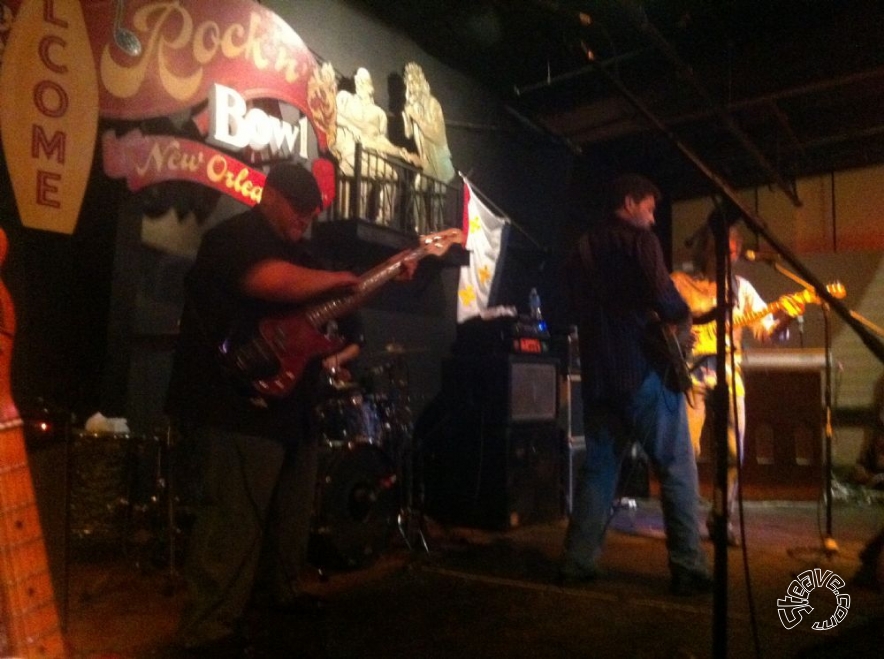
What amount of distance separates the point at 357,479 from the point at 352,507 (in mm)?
135

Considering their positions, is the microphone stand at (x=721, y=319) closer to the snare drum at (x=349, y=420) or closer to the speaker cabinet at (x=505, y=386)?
the snare drum at (x=349, y=420)

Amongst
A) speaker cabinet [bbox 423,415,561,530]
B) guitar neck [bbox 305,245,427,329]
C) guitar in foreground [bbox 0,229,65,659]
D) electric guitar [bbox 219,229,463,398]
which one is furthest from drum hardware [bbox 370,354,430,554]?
guitar in foreground [bbox 0,229,65,659]

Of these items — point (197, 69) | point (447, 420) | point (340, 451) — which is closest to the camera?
point (340, 451)

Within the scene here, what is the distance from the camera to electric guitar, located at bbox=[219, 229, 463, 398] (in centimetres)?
226

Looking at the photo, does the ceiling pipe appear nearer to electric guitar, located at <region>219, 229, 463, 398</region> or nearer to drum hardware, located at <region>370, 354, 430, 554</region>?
electric guitar, located at <region>219, 229, 463, 398</region>

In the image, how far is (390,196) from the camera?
5277 millimetres

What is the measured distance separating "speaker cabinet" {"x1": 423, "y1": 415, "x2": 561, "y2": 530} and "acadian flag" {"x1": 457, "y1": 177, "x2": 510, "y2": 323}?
120cm

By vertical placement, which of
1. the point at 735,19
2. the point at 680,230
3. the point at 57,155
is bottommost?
the point at 57,155

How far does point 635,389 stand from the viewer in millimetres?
3119

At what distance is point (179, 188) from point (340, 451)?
1.83m

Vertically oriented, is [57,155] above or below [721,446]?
above

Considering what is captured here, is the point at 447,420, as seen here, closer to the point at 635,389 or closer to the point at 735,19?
the point at 635,389

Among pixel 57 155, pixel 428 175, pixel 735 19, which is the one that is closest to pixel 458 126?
pixel 428 175

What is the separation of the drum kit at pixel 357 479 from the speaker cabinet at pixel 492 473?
757 mm
